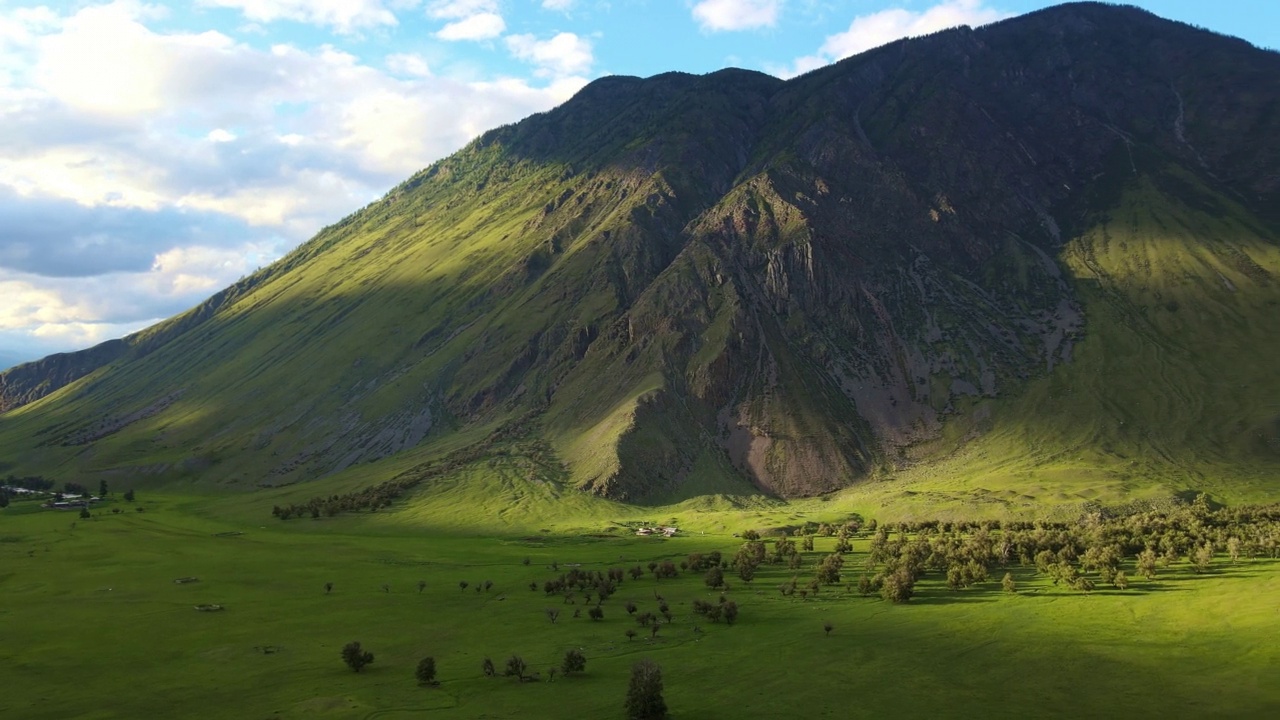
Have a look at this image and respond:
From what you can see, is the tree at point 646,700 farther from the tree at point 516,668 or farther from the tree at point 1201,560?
the tree at point 1201,560

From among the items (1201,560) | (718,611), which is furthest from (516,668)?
(1201,560)

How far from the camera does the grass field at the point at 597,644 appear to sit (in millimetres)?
58500

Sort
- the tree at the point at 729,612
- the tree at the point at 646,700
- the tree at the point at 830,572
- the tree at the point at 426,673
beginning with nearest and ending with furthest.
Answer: the tree at the point at 646,700 → the tree at the point at 426,673 → the tree at the point at 729,612 → the tree at the point at 830,572

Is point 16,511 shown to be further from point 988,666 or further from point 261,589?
point 988,666

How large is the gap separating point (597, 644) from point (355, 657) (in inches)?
833

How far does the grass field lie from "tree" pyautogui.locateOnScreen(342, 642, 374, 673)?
1.09m

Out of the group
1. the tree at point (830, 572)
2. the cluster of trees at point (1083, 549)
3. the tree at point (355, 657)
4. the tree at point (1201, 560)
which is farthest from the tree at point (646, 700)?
the tree at point (1201, 560)

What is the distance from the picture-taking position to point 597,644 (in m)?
76.8

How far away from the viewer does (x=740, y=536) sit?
149m

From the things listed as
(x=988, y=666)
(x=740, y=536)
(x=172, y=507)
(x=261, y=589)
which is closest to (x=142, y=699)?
(x=261, y=589)

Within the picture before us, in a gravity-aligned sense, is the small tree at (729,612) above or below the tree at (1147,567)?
below

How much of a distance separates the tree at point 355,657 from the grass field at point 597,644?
3.57 feet

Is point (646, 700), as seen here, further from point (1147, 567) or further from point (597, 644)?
point (1147, 567)

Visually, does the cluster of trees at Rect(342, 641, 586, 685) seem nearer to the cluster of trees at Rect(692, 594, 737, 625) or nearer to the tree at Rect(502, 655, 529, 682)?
the tree at Rect(502, 655, 529, 682)
